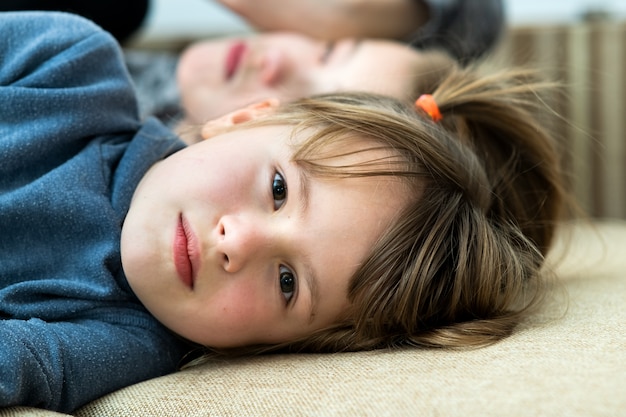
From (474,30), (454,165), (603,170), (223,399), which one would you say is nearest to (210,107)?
(474,30)

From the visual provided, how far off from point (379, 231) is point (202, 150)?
0.23 metres

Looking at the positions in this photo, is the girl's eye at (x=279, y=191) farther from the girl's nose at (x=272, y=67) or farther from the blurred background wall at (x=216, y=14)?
the blurred background wall at (x=216, y=14)

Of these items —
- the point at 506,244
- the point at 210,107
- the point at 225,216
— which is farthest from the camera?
the point at 210,107

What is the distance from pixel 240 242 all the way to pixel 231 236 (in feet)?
0.04

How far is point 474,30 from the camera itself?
5.42ft

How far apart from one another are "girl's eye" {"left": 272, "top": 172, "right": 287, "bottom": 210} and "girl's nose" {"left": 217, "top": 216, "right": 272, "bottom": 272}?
0.04 m

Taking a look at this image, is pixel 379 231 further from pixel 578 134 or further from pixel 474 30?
pixel 578 134

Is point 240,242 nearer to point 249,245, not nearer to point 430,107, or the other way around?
point 249,245

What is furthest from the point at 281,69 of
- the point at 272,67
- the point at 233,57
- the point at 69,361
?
the point at 69,361

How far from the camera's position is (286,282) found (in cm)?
86

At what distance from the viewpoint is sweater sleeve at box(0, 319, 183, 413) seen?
0.70m

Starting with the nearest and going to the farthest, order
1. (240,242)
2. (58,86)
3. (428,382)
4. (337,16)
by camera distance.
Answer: (428,382) → (240,242) → (58,86) → (337,16)

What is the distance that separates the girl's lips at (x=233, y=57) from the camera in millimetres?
1540

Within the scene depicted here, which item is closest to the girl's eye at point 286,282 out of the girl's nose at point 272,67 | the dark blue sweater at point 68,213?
the dark blue sweater at point 68,213
